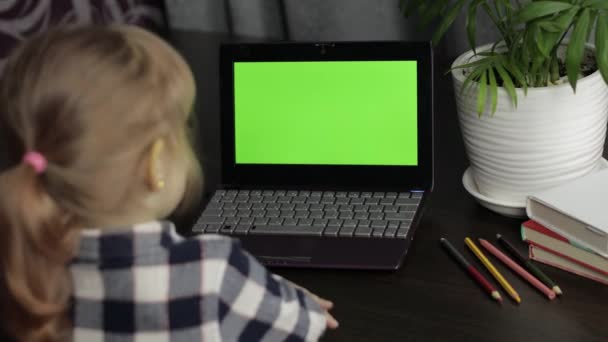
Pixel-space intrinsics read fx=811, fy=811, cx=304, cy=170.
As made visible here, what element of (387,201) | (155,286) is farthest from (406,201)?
(155,286)

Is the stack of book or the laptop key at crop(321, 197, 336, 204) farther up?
the stack of book

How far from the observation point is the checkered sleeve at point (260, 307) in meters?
0.73

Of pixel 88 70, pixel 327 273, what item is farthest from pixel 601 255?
pixel 88 70

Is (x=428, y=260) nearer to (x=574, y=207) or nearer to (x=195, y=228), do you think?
(x=574, y=207)

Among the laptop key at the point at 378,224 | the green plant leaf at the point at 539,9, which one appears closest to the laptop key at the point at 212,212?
the laptop key at the point at 378,224

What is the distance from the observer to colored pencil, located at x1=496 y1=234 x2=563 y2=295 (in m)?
0.87

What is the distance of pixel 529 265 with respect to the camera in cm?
90

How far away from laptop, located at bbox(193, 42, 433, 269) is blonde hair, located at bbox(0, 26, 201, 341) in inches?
12.8

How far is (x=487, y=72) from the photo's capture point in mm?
1027

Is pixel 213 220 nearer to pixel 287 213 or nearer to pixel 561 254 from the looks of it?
pixel 287 213

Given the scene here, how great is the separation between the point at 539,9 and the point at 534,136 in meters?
0.16

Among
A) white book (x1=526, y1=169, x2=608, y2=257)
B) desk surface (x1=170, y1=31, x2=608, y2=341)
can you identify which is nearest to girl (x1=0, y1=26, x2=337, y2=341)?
desk surface (x1=170, y1=31, x2=608, y2=341)

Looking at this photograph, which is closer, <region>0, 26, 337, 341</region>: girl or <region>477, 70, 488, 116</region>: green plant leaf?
<region>0, 26, 337, 341</region>: girl

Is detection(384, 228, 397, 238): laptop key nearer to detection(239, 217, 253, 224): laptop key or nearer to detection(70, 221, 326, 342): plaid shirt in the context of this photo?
detection(239, 217, 253, 224): laptop key
